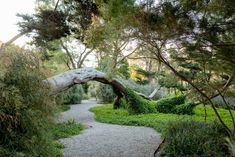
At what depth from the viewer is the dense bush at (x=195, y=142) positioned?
5.22m

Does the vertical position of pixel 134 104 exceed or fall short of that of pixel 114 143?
it exceeds it

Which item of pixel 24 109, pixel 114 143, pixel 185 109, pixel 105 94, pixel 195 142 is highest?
pixel 105 94

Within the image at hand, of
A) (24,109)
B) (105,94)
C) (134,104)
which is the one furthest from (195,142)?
(105,94)

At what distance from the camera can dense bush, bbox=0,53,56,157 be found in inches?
170

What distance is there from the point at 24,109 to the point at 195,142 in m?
3.26

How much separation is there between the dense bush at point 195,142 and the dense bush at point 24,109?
238 cm

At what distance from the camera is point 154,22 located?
468 centimetres

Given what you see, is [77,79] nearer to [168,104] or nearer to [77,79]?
[77,79]

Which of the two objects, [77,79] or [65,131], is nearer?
[65,131]

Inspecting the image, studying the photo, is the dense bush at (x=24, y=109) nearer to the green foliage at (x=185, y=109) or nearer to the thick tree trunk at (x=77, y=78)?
the thick tree trunk at (x=77, y=78)

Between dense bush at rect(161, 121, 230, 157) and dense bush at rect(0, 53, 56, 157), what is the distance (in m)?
2.38

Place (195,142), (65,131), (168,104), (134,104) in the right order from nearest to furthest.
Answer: (195,142), (65,131), (134,104), (168,104)

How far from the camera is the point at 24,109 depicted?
454 centimetres

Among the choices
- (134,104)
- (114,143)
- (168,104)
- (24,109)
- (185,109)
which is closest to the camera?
(24,109)
